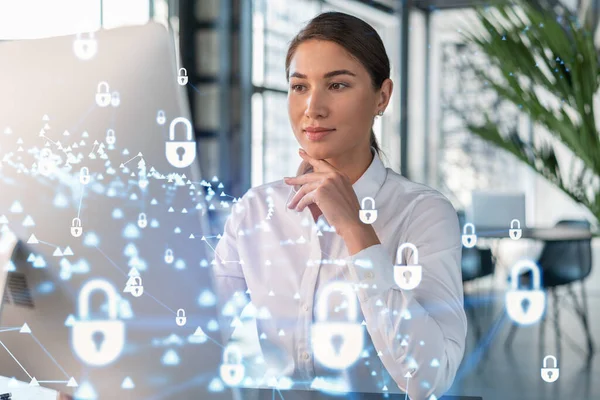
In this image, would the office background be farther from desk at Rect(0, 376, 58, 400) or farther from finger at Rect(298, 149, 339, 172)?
desk at Rect(0, 376, 58, 400)

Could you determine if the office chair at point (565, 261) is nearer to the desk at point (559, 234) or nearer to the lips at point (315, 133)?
the desk at point (559, 234)

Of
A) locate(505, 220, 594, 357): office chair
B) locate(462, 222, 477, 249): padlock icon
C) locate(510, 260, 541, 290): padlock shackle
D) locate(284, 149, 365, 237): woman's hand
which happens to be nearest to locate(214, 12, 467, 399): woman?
locate(284, 149, 365, 237): woman's hand

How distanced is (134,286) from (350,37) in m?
0.48

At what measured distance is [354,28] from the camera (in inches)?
33.1

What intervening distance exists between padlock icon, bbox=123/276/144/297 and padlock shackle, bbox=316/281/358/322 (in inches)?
14.7

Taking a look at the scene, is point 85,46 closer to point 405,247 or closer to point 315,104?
point 315,104

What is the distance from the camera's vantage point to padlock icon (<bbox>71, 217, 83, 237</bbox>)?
0.50 m

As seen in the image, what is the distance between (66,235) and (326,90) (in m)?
0.39

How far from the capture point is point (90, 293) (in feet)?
1.69

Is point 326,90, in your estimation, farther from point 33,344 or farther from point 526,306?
point 526,306

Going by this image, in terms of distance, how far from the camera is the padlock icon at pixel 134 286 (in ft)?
1.58

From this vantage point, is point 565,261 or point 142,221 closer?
point 142,221

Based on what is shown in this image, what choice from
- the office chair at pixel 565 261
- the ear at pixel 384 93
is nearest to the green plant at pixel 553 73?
the office chair at pixel 565 261

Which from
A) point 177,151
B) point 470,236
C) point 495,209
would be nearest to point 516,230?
point 495,209
